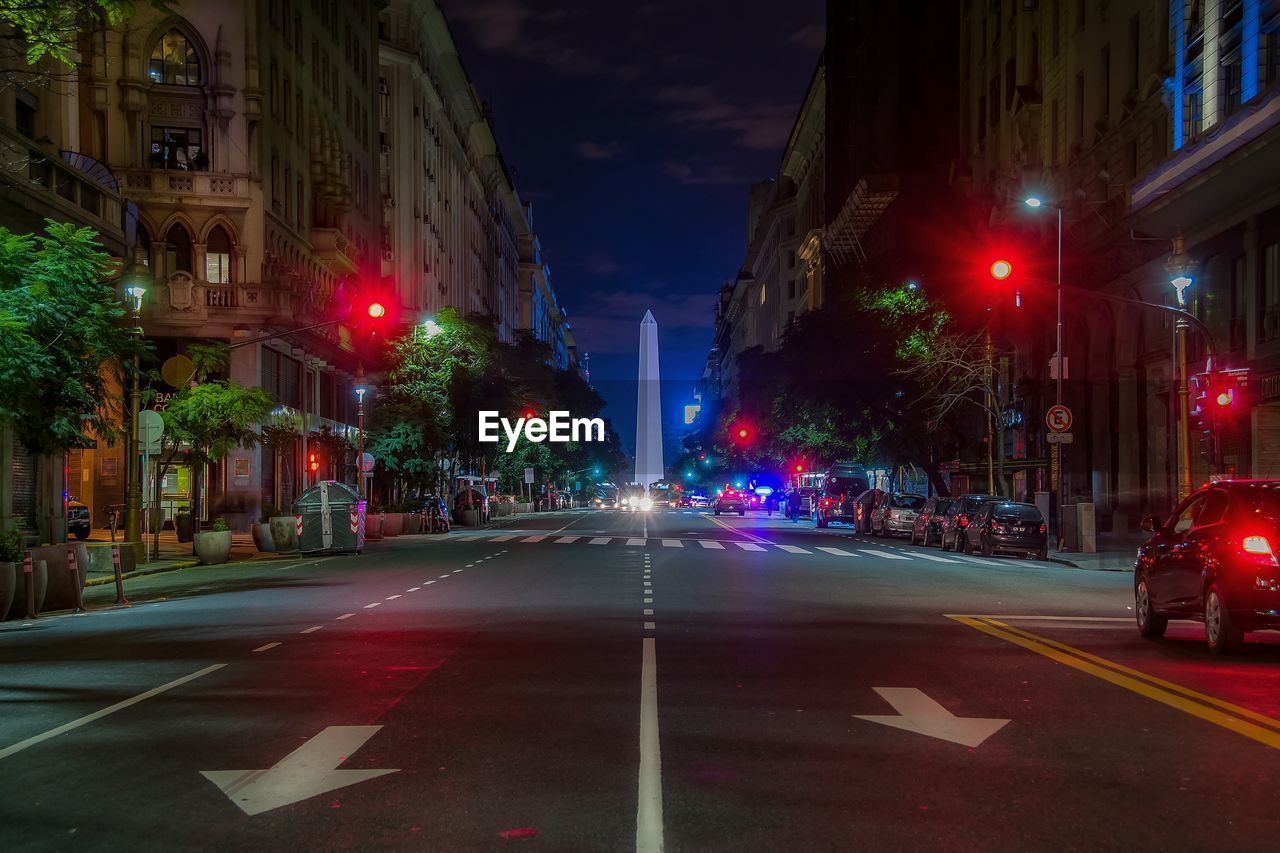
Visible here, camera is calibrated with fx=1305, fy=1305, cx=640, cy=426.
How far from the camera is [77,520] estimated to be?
4012 cm

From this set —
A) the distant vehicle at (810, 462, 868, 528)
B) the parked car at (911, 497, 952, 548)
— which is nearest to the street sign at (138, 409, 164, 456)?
the parked car at (911, 497, 952, 548)

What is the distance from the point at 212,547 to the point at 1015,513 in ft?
67.1

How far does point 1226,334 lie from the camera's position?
34.1 m

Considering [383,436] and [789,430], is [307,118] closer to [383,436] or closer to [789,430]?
[383,436]

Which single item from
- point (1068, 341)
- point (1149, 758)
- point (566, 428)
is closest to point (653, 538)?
point (1068, 341)

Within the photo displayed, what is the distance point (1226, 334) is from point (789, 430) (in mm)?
35337

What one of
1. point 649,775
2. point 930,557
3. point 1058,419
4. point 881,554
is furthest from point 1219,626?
point 1058,419

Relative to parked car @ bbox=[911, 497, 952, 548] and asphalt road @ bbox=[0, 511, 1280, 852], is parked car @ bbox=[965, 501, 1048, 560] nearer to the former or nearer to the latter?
parked car @ bbox=[911, 497, 952, 548]

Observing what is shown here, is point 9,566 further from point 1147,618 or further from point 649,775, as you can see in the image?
point 1147,618

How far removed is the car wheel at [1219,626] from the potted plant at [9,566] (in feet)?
49.6

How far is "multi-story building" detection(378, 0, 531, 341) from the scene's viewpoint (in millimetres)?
78625

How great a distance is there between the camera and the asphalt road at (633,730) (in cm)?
622

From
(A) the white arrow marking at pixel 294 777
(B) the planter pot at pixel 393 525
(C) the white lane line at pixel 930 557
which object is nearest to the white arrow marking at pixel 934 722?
(A) the white arrow marking at pixel 294 777

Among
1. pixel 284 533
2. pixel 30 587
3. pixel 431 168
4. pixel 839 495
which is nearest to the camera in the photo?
pixel 30 587
